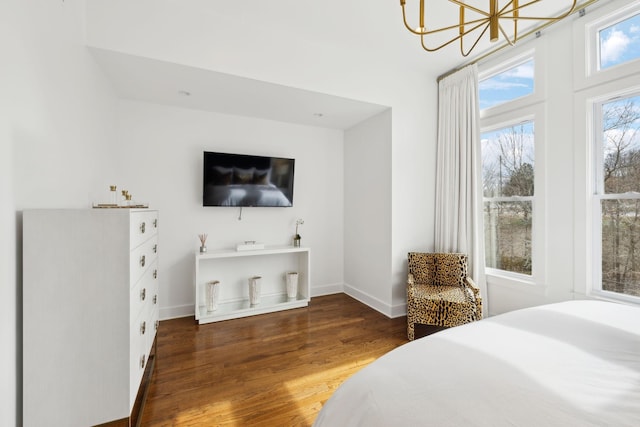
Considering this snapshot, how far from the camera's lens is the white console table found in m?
3.05

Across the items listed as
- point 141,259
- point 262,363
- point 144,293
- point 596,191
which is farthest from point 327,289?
point 596,191

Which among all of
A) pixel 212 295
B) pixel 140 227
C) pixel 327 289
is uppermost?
pixel 140 227

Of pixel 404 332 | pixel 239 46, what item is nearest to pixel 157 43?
pixel 239 46

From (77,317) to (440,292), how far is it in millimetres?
2700

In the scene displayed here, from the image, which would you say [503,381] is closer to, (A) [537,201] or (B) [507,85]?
(A) [537,201]

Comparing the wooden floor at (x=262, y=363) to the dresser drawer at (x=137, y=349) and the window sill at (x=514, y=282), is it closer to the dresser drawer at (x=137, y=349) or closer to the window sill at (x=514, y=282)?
the dresser drawer at (x=137, y=349)

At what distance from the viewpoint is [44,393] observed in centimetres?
118

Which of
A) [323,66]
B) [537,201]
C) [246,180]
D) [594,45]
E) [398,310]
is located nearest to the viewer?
[594,45]

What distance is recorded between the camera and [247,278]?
3434mm

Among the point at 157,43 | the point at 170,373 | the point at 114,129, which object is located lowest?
the point at 170,373

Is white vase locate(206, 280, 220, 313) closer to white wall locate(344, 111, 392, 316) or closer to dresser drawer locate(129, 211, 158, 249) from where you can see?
dresser drawer locate(129, 211, 158, 249)

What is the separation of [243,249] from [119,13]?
7.67 ft

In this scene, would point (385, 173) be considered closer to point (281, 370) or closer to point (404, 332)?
point (404, 332)

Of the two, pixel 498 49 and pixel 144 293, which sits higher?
pixel 498 49
